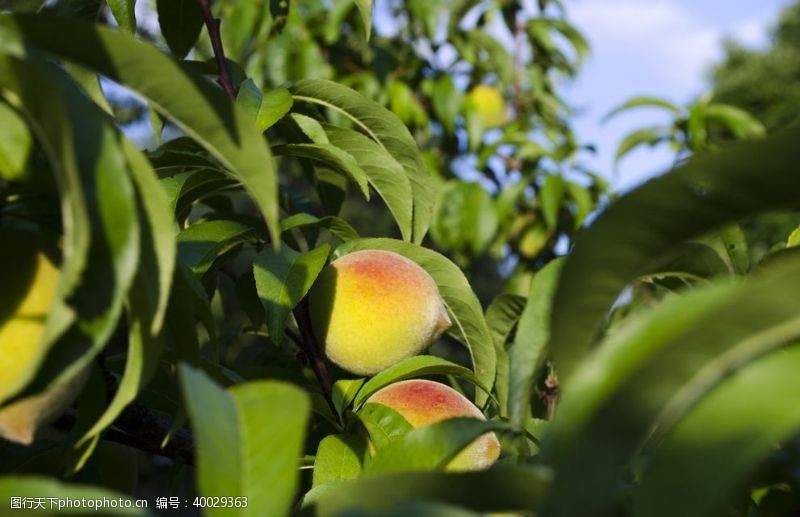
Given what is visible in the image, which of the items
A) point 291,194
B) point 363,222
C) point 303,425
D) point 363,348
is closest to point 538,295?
point 363,348

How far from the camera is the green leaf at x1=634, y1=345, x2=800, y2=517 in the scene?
29 centimetres

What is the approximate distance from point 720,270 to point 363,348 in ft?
1.07

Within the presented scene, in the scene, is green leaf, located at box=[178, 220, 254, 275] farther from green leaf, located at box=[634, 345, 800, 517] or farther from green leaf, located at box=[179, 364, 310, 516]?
green leaf, located at box=[634, 345, 800, 517]

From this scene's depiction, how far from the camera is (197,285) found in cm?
55

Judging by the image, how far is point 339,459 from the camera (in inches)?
26.9

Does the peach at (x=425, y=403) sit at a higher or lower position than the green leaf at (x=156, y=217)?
lower

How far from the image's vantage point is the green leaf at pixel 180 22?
93 cm

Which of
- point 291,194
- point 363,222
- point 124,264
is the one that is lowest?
point 363,222

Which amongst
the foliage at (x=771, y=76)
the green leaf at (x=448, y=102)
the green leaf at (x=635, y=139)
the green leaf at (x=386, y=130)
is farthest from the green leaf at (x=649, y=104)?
the foliage at (x=771, y=76)

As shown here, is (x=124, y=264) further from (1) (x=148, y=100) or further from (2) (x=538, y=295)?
(2) (x=538, y=295)

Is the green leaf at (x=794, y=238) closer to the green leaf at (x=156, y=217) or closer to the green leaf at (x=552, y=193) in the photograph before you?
the green leaf at (x=156, y=217)

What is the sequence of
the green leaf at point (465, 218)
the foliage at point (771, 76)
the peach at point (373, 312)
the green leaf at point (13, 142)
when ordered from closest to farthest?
the green leaf at point (13, 142), the peach at point (373, 312), the green leaf at point (465, 218), the foliage at point (771, 76)

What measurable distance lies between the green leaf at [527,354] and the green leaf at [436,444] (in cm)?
1

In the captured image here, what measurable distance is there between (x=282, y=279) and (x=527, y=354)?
0.88 feet
